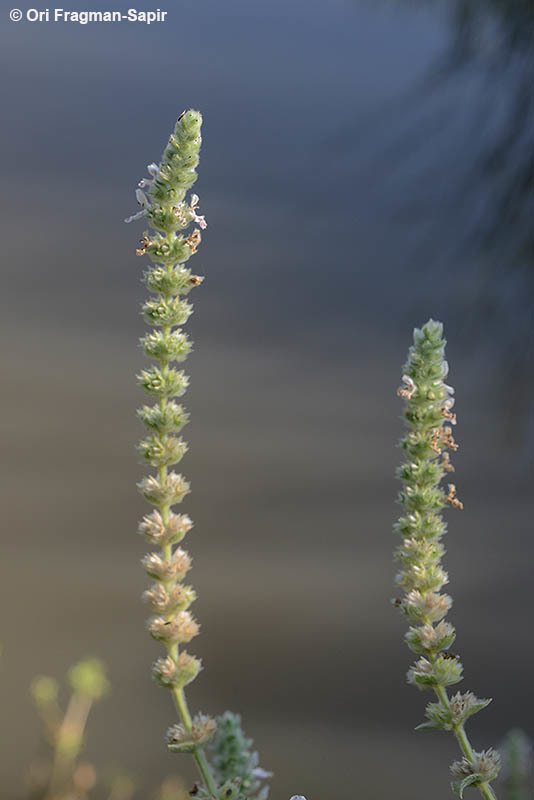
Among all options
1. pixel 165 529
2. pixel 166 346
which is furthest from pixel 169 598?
pixel 166 346

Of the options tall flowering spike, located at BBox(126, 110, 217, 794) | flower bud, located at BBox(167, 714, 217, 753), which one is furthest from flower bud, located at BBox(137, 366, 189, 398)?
flower bud, located at BBox(167, 714, 217, 753)

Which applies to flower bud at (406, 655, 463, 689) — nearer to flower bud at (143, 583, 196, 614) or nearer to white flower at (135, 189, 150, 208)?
flower bud at (143, 583, 196, 614)

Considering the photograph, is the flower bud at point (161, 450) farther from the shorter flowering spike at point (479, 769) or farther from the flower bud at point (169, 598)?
the shorter flowering spike at point (479, 769)

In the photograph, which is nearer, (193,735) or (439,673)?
(193,735)

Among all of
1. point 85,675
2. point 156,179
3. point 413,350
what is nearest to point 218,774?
point 413,350

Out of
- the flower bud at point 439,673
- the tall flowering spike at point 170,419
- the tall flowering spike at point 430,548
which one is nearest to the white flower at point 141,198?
the tall flowering spike at point 170,419

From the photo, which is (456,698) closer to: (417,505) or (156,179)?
(417,505)

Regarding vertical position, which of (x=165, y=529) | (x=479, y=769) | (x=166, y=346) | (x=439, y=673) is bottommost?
(x=479, y=769)

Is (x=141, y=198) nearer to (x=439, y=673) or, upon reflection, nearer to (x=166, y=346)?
(x=166, y=346)
